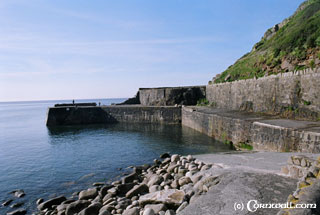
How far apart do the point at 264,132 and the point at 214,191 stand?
6995 millimetres

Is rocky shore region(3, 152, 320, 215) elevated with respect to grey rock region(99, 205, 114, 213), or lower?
elevated

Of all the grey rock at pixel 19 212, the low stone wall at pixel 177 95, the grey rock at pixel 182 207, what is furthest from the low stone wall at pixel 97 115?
the grey rock at pixel 182 207

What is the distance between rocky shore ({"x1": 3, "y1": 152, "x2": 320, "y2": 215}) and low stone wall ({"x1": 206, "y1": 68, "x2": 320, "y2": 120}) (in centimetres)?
570

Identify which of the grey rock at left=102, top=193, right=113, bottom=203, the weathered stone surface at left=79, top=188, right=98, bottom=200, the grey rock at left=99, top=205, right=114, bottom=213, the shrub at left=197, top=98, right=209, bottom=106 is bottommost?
the weathered stone surface at left=79, top=188, right=98, bottom=200

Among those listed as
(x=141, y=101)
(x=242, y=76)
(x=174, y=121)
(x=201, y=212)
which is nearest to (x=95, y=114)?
(x=141, y=101)

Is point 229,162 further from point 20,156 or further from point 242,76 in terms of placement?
point 242,76

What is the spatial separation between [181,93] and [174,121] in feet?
16.2

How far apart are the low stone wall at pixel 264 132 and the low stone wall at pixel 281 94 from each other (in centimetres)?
129

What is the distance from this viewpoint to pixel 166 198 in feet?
18.3

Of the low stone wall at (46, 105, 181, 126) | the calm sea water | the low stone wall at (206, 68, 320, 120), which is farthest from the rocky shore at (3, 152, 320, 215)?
the low stone wall at (46, 105, 181, 126)

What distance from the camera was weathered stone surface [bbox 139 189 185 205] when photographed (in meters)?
5.39

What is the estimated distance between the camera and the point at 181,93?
3114 centimetres

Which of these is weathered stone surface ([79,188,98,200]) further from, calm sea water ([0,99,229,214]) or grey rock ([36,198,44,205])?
grey rock ([36,198,44,205])

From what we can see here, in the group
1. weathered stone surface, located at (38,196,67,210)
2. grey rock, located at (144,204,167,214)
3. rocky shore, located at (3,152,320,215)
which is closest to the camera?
rocky shore, located at (3,152,320,215)
